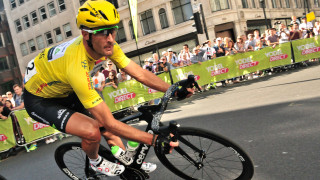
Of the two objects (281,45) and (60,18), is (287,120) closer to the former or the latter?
(281,45)

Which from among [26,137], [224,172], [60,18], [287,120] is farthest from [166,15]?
[224,172]

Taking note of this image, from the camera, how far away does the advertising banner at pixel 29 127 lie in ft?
26.5

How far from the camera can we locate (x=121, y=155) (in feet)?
9.70

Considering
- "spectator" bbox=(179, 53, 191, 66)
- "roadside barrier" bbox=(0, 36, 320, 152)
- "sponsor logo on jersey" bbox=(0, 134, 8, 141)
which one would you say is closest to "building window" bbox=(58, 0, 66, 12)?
"spectator" bbox=(179, 53, 191, 66)

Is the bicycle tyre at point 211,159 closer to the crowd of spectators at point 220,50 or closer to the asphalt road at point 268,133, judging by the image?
the asphalt road at point 268,133

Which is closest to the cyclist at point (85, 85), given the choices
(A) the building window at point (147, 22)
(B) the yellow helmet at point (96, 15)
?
(B) the yellow helmet at point (96, 15)

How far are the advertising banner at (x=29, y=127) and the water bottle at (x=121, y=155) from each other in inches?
239

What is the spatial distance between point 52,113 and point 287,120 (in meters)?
3.88

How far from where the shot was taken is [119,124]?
8.32 feet

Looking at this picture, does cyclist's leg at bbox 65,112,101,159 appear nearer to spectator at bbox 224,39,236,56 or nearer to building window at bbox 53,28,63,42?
spectator at bbox 224,39,236,56

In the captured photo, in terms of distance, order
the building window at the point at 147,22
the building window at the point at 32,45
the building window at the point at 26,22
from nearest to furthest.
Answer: the building window at the point at 147,22 < the building window at the point at 32,45 < the building window at the point at 26,22

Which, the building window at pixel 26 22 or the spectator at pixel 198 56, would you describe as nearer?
the spectator at pixel 198 56

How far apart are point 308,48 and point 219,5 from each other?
15817mm

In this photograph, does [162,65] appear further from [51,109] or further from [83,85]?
[83,85]
